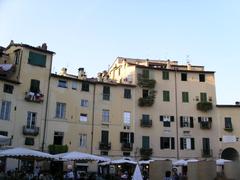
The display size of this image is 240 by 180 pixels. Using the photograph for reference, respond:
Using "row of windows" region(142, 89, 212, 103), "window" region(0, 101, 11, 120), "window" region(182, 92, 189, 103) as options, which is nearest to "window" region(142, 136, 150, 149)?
"row of windows" region(142, 89, 212, 103)

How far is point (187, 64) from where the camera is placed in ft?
189

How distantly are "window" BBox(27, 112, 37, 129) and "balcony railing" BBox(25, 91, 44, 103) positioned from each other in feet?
5.22

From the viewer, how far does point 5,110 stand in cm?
3791

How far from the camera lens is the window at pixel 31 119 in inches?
1569

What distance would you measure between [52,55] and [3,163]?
14473mm

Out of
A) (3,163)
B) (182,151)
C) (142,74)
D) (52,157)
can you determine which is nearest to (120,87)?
(142,74)

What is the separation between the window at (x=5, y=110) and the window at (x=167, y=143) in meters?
20.9

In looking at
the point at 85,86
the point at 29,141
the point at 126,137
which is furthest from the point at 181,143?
the point at 29,141

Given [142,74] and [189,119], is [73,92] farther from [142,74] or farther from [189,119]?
[189,119]

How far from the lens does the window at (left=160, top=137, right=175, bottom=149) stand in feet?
155

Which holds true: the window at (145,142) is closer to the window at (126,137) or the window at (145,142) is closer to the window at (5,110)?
the window at (126,137)

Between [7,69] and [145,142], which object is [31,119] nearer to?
[7,69]

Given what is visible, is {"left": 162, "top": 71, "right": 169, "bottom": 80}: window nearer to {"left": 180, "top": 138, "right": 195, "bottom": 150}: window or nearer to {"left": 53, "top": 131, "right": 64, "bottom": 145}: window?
{"left": 180, "top": 138, "right": 195, "bottom": 150}: window

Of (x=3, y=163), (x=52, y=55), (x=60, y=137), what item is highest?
(x=52, y=55)
